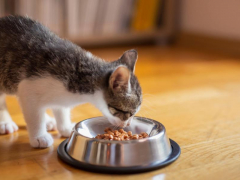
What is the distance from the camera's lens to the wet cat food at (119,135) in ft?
5.29

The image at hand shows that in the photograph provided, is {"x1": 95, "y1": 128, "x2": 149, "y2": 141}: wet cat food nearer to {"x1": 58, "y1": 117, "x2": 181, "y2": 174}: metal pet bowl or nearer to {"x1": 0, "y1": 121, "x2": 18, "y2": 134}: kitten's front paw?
{"x1": 58, "y1": 117, "x2": 181, "y2": 174}: metal pet bowl

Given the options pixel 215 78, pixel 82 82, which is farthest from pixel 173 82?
pixel 82 82

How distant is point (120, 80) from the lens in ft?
5.12

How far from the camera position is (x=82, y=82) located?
1.63 m

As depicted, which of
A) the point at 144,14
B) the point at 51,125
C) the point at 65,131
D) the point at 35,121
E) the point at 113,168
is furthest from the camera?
the point at 144,14

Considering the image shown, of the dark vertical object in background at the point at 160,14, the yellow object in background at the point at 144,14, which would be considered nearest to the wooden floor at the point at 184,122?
the yellow object in background at the point at 144,14

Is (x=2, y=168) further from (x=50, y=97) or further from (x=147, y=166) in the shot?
(x=147, y=166)

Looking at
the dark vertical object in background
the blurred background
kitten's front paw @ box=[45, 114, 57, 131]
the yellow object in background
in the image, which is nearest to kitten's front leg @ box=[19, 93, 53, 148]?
kitten's front paw @ box=[45, 114, 57, 131]

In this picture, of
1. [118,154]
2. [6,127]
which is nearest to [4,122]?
[6,127]

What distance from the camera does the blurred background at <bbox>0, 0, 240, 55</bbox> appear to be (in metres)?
4.02

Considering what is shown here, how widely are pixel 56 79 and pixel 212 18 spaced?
9.98ft

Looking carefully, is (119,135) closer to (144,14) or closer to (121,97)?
(121,97)

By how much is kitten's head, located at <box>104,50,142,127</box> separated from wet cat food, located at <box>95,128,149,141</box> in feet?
0.15

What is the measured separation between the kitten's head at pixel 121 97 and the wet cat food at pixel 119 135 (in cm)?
5
